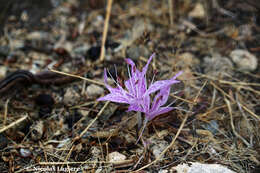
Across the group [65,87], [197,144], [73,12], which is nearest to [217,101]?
[197,144]

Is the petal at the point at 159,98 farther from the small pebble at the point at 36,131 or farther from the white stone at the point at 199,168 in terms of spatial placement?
the small pebble at the point at 36,131

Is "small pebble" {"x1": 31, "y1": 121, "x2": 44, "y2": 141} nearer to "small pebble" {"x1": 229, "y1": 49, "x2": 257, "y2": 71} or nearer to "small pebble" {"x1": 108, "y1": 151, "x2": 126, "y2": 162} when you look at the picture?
"small pebble" {"x1": 108, "y1": 151, "x2": 126, "y2": 162}

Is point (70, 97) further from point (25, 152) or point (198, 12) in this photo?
point (198, 12)

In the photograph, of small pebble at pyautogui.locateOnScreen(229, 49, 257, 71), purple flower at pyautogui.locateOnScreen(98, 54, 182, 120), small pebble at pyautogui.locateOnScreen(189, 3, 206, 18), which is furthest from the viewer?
small pebble at pyautogui.locateOnScreen(189, 3, 206, 18)

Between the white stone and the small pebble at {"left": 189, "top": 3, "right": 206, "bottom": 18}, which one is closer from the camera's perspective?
the white stone

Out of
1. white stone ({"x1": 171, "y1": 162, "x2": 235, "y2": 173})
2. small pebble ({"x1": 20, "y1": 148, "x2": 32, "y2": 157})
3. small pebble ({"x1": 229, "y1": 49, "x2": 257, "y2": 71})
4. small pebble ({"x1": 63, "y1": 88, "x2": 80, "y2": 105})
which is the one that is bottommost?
white stone ({"x1": 171, "y1": 162, "x2": 235, "y2": 173})

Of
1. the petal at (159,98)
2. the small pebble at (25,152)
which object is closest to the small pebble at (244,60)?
the petal at (159,98)

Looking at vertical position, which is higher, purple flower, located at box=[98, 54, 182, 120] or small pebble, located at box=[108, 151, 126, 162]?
purple flower, located at box=[98, 54, 182, 120]

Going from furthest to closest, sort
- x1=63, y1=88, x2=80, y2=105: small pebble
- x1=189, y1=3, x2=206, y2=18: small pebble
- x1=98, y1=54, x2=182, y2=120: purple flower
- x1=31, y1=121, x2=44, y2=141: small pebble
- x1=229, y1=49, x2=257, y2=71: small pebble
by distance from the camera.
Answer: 1. x1=189, y1=3, x2=206, y2=18: small pebble
2. x1=229, y1=49, x2=257, y2=71: small pebble
3. x1=63, y1=88, x2=80, y2=105: small pebble
4. x1=31, y1=121, x2=44, y2=141: small pebble
5. x1=98, y1=54, x2=182, y2=120: purple flower

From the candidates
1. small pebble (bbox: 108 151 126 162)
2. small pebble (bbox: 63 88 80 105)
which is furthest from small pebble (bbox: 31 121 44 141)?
small pebble (bbox: 108 151 126 162)
